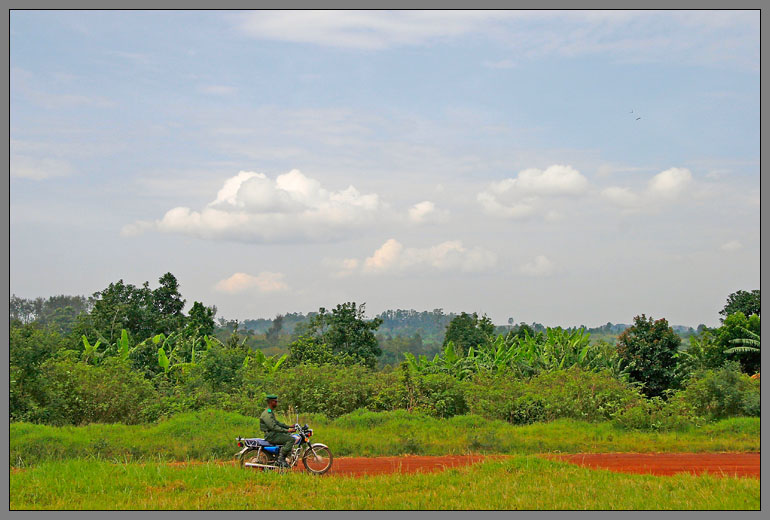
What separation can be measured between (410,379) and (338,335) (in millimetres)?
9169

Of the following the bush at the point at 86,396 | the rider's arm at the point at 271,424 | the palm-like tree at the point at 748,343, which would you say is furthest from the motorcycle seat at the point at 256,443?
the palm-like tree at the point at 748,343

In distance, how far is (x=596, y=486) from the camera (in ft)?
34.3

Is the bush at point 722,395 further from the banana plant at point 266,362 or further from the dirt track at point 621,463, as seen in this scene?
the banana plant at point 266,362

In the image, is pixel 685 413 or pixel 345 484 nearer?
pixel 345 484

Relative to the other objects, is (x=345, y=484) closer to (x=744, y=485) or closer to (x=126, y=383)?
(x=744, y=485)

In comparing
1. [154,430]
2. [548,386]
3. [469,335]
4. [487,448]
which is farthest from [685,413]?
[469,335]

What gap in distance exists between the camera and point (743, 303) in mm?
26891

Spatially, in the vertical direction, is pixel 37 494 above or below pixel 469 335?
below

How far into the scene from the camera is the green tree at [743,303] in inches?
1042

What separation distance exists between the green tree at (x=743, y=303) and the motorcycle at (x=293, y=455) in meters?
20.1

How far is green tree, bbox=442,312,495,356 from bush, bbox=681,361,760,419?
51.5ft

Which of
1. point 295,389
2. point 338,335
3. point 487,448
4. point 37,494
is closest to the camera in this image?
point 37,494

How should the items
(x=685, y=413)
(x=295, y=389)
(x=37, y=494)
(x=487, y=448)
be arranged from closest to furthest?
(x=37, y=494) < (x=487, y=448) < (x=685, y=413) < (x=295, y=389)

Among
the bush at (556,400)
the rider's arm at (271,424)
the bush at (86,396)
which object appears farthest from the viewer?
the bush at (556,400)
